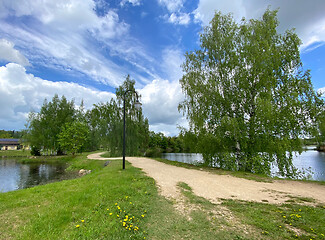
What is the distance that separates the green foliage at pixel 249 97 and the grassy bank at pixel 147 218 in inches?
278

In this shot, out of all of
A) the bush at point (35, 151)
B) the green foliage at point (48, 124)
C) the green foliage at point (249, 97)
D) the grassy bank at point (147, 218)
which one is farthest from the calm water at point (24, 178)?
the bush at point (35, 151)

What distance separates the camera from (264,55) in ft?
40.0

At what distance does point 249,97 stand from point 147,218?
11.7m

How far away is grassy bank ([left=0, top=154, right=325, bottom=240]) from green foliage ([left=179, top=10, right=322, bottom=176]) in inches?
278

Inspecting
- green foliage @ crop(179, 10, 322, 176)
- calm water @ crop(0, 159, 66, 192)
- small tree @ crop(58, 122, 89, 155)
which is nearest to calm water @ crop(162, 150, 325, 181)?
green foliage @ crop(179, 10, 322, 176)

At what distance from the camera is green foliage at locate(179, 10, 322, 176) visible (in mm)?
11359

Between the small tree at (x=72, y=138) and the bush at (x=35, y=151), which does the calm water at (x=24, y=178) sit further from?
the bush at (x=35, y=151)

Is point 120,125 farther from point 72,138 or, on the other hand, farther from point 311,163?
point 311,163

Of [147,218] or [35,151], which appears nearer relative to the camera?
[147,218]

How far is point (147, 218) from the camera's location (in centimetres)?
441

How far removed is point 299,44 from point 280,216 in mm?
13076

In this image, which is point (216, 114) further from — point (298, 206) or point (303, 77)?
point (298, 206)

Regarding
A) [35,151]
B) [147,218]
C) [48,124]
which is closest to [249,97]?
[147,218]

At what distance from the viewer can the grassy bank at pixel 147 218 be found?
3.71 meters
